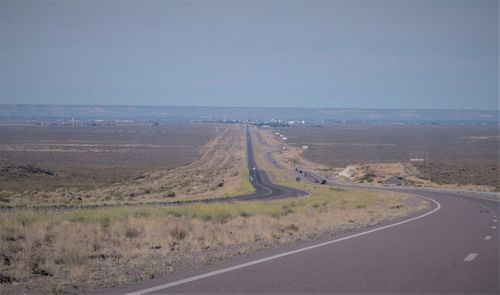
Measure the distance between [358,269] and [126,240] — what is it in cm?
634

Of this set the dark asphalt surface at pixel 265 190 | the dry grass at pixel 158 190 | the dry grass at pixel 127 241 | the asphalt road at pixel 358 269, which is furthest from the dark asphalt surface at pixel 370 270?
the dark asphalt surface at pixel 265 190

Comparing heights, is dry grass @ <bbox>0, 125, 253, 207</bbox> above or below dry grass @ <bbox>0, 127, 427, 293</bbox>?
below

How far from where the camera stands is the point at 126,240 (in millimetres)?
15211

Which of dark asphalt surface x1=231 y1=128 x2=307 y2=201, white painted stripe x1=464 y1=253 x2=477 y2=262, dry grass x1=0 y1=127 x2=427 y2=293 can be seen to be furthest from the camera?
dark asphalt surface x1=231 y1=128 x2=307 y2=201

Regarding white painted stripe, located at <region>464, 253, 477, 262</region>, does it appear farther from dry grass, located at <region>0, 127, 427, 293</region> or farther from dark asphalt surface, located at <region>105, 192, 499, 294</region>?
dry grass, located at <region>0, 127, 427, 293</region>

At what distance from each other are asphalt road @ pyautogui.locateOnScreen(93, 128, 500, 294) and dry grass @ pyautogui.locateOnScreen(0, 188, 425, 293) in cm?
92

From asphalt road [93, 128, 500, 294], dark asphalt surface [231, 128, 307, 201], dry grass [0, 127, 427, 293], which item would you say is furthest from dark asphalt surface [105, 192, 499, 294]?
dark asphalt surface [231, 128, 307, 201]

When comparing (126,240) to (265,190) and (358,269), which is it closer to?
(358,269)

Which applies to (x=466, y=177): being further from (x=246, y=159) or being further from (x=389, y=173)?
(x=246, y=159)

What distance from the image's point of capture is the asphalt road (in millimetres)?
9500

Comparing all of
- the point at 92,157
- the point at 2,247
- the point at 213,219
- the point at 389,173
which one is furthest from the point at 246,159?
the point at 2,247

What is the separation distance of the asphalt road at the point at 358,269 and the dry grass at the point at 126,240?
3.03 ft

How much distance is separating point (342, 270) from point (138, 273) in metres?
3.50

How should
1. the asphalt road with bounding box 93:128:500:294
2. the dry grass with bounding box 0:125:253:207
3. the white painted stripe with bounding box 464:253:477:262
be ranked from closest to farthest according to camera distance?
the asphalt road with bounding box 93:128:500:294, the white painted stripe with bounding box 464:253:477:262, the dry grass with bounding box 0:125:253:207
